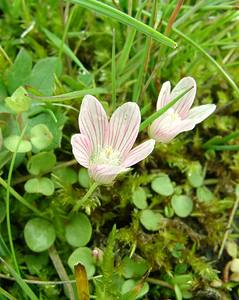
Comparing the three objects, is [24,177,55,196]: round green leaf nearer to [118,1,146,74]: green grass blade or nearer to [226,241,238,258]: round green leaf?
[118,1,146,74]: green grass blade

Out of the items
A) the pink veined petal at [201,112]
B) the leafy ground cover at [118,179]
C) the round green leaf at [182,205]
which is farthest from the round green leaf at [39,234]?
the pink veined petal at [201,112]

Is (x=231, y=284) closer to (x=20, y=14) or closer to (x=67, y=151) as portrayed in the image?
(x=67, y=151)

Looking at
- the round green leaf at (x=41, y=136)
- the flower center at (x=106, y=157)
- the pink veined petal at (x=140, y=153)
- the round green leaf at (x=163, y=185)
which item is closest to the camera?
the pink veined petal at (x=140, y=153)

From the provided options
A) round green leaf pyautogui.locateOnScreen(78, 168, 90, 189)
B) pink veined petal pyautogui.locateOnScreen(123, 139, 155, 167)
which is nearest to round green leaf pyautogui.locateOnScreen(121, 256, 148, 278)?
round green leaf pyautogui.locateOnScreen(78, 168, 90, 189)

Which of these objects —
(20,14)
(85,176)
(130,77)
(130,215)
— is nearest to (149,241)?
(130,215)

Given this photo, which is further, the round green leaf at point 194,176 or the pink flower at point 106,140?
the round green leaf at point 194,176

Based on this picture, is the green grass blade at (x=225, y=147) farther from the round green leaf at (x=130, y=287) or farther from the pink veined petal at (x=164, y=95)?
the round green leaf at (x=130, y=287)
